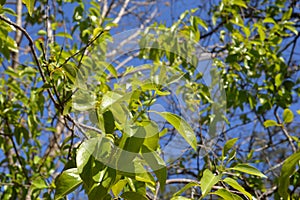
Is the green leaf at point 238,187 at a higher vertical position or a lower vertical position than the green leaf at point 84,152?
lower

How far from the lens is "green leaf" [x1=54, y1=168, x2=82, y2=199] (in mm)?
741

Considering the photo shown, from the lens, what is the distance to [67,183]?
0.75 m

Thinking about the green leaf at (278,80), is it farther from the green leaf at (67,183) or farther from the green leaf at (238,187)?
the green leaf at (67,183)

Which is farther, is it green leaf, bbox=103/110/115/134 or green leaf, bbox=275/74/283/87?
green leaf, bbox=275/74/283/87

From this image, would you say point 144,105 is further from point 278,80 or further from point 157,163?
point 278,80

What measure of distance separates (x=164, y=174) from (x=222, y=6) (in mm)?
1595

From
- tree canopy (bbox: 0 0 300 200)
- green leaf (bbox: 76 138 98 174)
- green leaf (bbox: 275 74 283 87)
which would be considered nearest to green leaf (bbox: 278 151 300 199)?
tree canopy (bbox: 0 0 300 200)

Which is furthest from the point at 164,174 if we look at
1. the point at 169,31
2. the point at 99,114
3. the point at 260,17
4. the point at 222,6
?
the point at 260,17

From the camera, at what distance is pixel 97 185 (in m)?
0.71

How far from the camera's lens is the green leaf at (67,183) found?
0.74 m

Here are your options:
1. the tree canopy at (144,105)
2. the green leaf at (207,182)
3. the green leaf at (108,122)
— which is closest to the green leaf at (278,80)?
the tree canopy at (144,105)

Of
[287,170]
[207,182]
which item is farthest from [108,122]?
[287,170]

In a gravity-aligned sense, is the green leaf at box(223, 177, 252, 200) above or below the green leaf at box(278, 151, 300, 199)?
below

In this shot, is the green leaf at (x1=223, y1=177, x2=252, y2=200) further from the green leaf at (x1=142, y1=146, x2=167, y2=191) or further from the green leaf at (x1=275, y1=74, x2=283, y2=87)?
the green leaf at (x1=275, y1=74, x2=283, y2=87)
